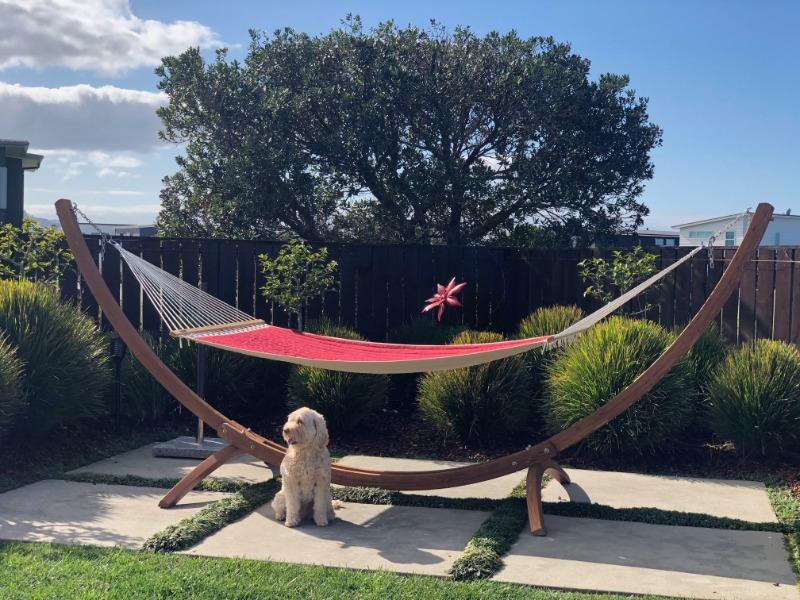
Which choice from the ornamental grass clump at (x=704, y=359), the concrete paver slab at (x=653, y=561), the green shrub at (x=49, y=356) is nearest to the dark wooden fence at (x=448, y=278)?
the ornamental grass clump at (x=704, y=359)

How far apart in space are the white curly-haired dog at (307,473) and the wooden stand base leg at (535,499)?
42.0 inches

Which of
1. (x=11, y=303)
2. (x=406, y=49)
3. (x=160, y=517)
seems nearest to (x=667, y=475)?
(x=160, y=517)

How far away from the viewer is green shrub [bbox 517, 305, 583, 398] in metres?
6.95

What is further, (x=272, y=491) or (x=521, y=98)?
(x=521, y=98)

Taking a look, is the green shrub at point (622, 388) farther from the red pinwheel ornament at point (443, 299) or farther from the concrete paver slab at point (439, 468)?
the red pinwheel ornament at point (443, 299)

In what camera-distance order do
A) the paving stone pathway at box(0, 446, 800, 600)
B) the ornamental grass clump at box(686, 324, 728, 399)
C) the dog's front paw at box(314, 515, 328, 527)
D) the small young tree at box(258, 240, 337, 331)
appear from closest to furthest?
1. the paving stone pathway at box(0, 446, 800, 600)
2. the dog's front paw at box(314, 515, 328, 527)
3. the ornamental grass clump at box(686, 324, 728, 399)
4. the small young tree at box(258, 240, 337, 331)

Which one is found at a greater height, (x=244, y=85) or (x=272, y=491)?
(x=244, y=85)

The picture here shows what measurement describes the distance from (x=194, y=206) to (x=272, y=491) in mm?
6914

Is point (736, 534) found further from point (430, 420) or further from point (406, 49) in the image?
point (406, 49)

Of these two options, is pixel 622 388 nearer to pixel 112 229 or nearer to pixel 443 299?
pixel 443 299

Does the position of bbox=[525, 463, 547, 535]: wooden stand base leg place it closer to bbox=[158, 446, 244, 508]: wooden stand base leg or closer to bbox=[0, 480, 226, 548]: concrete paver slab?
bbox=[158, 446, 244, 508]: wooden stand base leg

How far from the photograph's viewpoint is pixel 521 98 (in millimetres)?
10664

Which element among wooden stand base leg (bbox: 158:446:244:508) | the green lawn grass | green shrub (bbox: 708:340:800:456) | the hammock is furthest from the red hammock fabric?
green shrub (bbox: 708:340:800:456)

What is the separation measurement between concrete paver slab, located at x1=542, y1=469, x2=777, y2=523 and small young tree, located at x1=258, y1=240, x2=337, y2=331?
9.85ft
